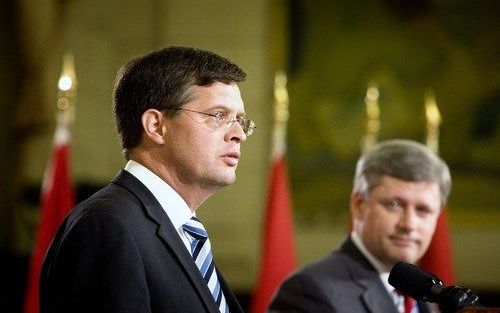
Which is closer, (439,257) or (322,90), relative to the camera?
(439,257)

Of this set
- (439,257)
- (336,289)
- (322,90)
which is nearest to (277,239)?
(439,257)

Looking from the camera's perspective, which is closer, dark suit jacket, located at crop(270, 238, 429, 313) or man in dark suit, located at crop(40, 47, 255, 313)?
man in dark suit, located at crop(40, 47, 255, 313)

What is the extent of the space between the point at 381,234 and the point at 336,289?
323mm

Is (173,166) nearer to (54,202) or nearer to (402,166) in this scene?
(402,166)

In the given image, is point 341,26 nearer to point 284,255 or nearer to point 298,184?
point 298,184

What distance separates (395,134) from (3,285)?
383 centimetres

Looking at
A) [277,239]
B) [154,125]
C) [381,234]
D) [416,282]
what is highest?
[154,125]

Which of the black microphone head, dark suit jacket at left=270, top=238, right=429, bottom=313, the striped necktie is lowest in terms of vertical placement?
the striped necktie

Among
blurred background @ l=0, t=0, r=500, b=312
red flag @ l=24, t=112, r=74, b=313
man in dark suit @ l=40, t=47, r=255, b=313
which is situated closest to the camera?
man in dark suit @ l=40, t=47, r=255, b=313

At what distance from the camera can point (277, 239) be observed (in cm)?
565

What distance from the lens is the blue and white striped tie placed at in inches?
92.0

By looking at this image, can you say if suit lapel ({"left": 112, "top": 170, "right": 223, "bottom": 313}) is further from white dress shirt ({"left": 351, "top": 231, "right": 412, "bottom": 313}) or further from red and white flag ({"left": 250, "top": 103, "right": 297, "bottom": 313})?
red and white flag ({"left": 250, "top": 103, "right": 297, "bottom": 313})

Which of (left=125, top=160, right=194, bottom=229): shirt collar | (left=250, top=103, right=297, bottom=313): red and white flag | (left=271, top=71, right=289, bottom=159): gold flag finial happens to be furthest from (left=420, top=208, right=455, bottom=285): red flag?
(left=125, top=160, right=194, bottom=229): shirt collar

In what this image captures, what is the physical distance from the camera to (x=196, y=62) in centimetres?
237
